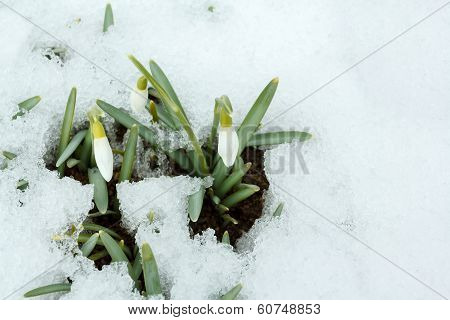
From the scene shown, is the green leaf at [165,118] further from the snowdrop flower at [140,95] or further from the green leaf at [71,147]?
the green leaf at [71,147]

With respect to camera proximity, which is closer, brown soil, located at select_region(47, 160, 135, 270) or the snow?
the snow

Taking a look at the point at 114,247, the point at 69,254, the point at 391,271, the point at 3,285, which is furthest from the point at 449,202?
the point at 3,285

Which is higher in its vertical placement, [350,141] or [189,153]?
[189,153]

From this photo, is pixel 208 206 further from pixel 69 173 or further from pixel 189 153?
pixel 69 173

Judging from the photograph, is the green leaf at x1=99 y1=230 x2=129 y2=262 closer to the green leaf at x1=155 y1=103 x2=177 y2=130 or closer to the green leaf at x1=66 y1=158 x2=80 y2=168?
the green leaf at x1=66 y1=158 x2=80 y2=168

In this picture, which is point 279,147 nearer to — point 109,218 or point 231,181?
point 231,181

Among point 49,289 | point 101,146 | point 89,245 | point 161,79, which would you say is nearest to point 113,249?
point 89,245

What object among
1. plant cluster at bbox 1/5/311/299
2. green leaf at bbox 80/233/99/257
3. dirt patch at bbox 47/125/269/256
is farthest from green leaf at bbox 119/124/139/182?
green leaf at bbox 80/233/99/257
